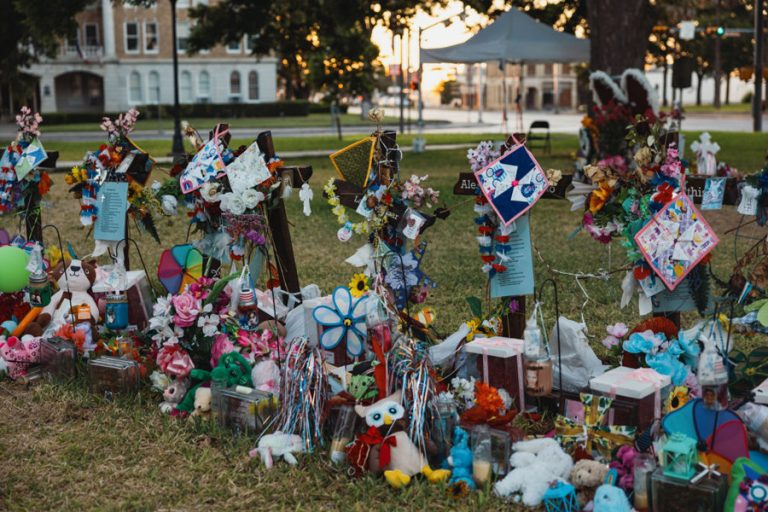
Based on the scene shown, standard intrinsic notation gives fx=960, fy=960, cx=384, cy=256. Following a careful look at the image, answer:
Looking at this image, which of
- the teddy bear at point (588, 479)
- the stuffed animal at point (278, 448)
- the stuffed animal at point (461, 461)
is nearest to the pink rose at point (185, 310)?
the stuffed animal at point (278, 448)

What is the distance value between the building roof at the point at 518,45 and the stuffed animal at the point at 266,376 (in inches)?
502

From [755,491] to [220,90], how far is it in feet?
187

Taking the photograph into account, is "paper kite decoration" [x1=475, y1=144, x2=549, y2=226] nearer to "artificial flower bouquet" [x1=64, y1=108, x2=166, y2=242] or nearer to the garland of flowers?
the garland of flowers

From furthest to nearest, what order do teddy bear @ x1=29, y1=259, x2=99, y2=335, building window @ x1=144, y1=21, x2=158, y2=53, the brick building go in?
1. building window @ x1=144, y1=21, x2=158, y2=53
2. the brick building
3. teddy bear @ x1=29, y1=259, x2=99, y2=335

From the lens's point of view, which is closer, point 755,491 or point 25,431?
point 755,491

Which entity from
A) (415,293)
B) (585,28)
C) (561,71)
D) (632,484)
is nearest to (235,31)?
(585,28)

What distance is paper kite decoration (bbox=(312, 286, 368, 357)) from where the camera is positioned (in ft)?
15.2

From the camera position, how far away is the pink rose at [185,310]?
4.81 m

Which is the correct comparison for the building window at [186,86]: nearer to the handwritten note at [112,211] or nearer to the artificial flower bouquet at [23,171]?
the artificial flower bouquet at [23,171]

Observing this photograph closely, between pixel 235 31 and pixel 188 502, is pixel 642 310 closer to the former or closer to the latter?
pixel 188 502

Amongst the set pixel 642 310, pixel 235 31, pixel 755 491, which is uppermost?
pixel 235 31

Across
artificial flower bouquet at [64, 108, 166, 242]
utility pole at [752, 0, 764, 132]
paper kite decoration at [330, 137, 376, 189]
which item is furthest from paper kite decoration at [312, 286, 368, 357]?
utility pole at [752, 0, 764, 132]

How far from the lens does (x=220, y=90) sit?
190 feet

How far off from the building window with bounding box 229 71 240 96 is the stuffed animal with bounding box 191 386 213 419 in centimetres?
5540
